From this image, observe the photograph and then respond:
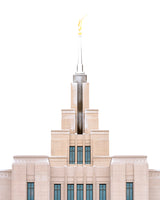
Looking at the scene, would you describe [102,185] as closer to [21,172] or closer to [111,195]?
[111,195]

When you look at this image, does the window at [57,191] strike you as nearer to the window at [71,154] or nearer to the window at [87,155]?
the window at [71,154]

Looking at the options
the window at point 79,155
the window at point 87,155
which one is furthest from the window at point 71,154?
the window at point 87,155

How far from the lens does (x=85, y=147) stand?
128 feet

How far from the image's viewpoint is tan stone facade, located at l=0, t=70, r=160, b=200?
37.3m

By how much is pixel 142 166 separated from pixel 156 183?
167 cm

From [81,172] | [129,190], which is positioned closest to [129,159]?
[129,190]

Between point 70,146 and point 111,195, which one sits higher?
point 70,146

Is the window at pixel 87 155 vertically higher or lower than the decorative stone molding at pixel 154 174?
higher

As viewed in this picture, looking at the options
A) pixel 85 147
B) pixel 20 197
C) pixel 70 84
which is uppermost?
pixel 70 84

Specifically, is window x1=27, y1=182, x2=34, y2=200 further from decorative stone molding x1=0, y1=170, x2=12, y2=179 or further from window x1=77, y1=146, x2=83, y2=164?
window x1=77, y1=146, x2=83, y2=164

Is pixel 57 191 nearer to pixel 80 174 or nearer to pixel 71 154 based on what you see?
pixel 80 174

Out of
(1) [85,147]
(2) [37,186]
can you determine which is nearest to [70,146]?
(1) [85,147]

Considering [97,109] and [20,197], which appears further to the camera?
[97,109]

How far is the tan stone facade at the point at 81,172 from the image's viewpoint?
122 ft
